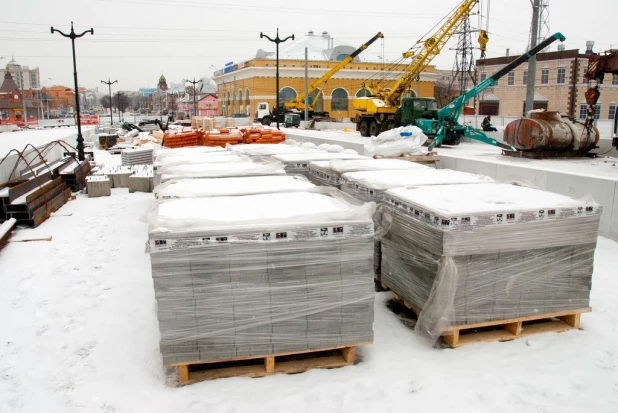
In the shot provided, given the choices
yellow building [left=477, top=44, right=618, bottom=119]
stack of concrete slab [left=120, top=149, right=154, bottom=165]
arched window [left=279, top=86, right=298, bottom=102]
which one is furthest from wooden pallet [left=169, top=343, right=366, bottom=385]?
arched window [left=279, top=86, right=298, bottom=102]

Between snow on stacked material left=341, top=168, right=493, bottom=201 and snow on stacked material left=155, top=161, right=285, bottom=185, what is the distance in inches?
45.2

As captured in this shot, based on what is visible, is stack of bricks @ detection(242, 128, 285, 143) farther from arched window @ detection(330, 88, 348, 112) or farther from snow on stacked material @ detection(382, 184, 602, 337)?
arched window @ detection(330, 88, 348, 112)

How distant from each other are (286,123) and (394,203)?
3582 centimetres

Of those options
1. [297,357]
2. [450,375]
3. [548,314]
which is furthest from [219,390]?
[548,314]

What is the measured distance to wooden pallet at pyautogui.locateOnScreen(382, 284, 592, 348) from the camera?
4.84m

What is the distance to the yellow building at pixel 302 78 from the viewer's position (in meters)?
57.9

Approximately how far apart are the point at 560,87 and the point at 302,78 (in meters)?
27.4

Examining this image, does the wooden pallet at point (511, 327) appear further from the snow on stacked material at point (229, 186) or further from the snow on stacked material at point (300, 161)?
the snow on stacked material at point (300, 161)

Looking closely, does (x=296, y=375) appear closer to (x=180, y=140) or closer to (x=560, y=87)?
(x=180, y=140)

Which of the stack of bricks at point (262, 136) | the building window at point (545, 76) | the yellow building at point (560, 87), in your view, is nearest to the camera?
the stack of bricks at point (262, 136)

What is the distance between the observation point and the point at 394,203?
546 centimetres

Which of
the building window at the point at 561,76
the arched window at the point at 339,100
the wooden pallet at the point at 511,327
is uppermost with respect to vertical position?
the building window at the point at 561,76

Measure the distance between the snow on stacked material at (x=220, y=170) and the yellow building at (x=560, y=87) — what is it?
4273 centimetres

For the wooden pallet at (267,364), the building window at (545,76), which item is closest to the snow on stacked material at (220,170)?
the wooden pallet at (267,364)
